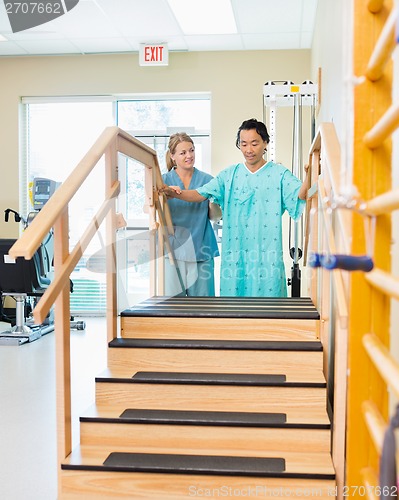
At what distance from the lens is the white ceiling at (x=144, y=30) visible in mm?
5516

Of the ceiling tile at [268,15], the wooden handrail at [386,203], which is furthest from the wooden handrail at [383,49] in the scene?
the ceiling tile at [268,15]

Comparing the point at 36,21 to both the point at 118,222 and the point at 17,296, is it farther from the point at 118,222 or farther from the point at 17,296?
the point at 118,222

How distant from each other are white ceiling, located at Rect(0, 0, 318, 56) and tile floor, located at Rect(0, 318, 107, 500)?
3.05 metres

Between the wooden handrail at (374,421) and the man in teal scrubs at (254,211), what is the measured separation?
5.86 ft

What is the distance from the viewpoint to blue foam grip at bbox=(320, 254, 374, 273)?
997 mm

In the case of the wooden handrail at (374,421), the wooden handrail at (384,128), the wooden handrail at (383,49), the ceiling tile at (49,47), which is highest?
the ceiling tile at (49,47)

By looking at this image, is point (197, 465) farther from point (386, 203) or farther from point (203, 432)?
point (386, 203)

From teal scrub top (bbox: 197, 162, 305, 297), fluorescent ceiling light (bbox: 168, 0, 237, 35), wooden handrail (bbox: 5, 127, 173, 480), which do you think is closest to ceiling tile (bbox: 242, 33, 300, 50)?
fluorescent ceiling light (bbox: 168, 0, 237, 35)

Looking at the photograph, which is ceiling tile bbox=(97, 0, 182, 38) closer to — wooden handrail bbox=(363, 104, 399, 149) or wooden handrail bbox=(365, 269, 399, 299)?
wooden handrail bbox=(363, 104, 399, 149)

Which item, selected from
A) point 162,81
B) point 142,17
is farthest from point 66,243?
point 162,81

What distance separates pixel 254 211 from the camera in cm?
337

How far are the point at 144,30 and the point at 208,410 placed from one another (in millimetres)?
4674

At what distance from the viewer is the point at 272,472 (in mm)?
2141

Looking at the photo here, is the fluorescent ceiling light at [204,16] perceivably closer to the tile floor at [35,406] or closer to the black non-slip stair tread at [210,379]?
the tile floor at [35,406]
